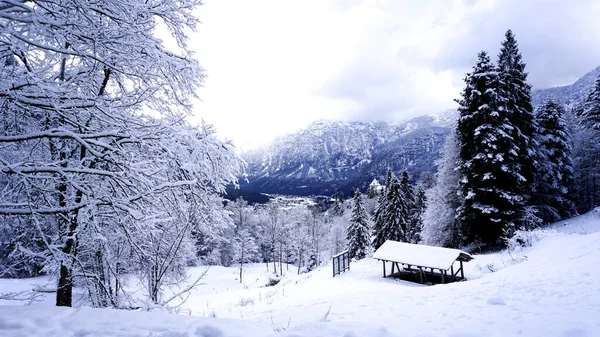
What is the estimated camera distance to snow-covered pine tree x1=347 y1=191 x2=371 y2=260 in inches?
1463

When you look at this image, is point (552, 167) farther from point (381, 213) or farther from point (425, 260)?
point (381, 213)

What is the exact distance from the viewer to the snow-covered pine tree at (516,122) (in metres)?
18.0

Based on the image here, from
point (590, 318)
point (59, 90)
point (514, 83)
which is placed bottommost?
point (590, 318)

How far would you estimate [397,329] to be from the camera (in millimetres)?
4941

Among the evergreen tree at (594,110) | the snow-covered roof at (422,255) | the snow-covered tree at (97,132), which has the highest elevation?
the evergreen tree at (594,110)

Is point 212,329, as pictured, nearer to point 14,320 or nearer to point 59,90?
point 14,320

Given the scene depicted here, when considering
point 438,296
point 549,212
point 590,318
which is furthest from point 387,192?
point 590,318

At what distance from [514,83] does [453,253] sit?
43.1ft

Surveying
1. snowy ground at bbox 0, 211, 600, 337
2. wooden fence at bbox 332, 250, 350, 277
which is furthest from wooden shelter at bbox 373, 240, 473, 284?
snowy ground at bbox 0, 211, 600, 337

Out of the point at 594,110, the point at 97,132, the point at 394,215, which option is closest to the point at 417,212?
the point at 394,215

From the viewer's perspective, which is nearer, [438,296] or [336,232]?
[438,296]

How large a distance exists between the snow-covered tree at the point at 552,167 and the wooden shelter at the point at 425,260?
9378mm

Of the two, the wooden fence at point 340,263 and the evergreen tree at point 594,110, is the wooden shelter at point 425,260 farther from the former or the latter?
the evergreen tree at point 594,110

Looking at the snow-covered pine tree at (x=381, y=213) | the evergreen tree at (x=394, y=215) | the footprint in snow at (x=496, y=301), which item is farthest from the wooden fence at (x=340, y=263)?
the snow-covered pine tree at (x=381, y=213)
